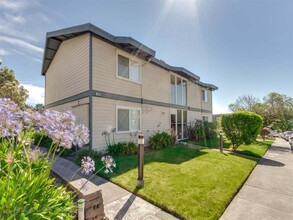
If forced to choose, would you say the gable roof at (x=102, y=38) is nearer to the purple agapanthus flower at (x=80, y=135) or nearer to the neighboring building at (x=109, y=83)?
the neighboring building at (x=109, y=83)

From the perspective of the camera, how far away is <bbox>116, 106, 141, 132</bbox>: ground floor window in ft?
28.7

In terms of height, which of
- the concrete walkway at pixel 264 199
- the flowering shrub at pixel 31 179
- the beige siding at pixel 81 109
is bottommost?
the concrete walkway at pixel 264 199

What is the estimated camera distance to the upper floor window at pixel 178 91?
13486 mm

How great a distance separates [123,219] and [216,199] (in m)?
2.23

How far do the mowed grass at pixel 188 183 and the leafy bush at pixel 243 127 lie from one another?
3675 millimetres

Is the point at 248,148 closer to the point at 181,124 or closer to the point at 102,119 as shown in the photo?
the point at 181,124

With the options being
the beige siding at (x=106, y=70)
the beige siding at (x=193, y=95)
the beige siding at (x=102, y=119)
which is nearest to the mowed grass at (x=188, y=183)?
the beige siding at (x=102, y=119)

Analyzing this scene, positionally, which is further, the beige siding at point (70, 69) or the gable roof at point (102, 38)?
the beige siding at point (70, 69)

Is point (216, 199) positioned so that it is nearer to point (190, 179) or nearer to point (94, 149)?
point (190, 179)

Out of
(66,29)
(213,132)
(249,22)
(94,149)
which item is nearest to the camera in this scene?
(94,149)

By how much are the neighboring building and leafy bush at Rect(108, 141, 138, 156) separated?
0.43 metres

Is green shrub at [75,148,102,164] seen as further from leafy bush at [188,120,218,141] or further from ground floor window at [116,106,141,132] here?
leafy bush at [188,120,218,141]

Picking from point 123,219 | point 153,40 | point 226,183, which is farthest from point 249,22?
point 123,219

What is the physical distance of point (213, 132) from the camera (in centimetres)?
1524
